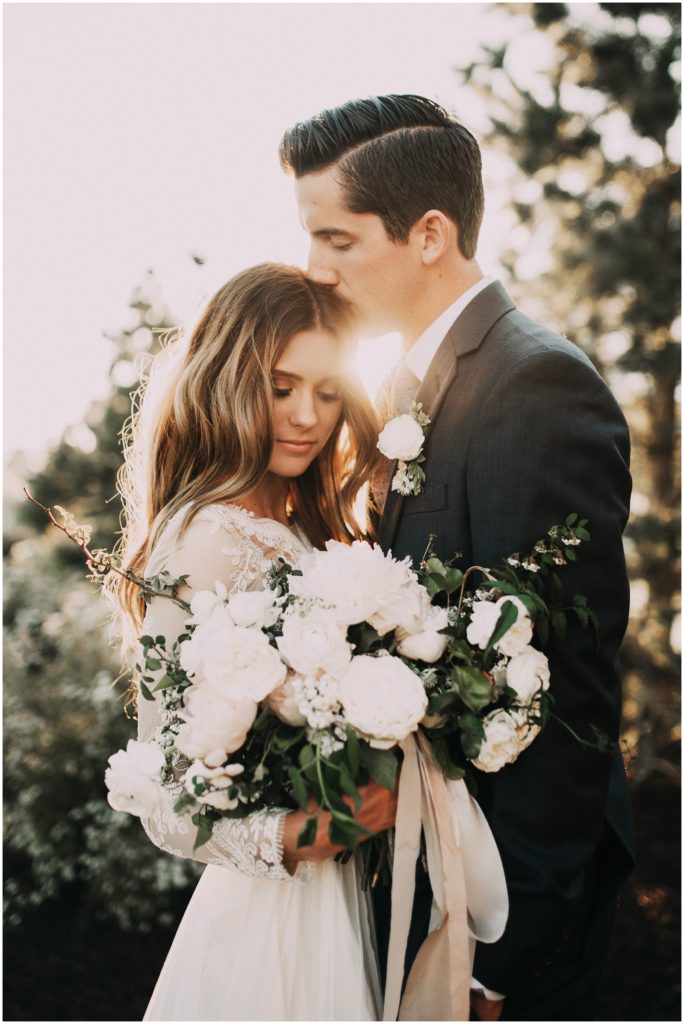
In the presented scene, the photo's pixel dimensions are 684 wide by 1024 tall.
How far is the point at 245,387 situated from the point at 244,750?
122 cm

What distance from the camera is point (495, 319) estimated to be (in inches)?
93.4

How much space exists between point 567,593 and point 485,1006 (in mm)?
1014

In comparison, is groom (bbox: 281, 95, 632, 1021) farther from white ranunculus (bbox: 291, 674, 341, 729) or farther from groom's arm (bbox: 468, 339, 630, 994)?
white ranunculus (bbox: 291, 674, 341, 729)

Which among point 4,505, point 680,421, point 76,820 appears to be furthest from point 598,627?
point 4,505

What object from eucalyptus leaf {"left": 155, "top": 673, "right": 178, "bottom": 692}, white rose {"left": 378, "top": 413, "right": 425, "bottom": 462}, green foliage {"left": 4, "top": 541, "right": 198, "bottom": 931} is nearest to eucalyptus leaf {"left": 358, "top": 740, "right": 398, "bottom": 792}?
eucalyptus leaf {"left": 155, "top": 673, "right": 178, "bottom": 692}

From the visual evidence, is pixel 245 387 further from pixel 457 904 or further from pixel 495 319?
pixel 457 904

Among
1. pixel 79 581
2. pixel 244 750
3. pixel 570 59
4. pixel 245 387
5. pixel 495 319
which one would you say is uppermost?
pixel 570 59

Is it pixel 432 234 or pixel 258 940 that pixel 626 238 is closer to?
pixel 432 234

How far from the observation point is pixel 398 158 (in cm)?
265

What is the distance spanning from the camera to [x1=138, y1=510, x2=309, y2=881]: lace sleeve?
1.89m

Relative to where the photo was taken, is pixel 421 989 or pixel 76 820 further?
pixel 76 820

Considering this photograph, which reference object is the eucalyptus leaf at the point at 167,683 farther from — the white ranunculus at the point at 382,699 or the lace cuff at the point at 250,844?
the white ranunculus at the point at 382,699

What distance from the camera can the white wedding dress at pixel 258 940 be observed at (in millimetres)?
2072

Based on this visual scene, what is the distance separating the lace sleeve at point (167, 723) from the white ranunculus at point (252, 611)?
31 cm
